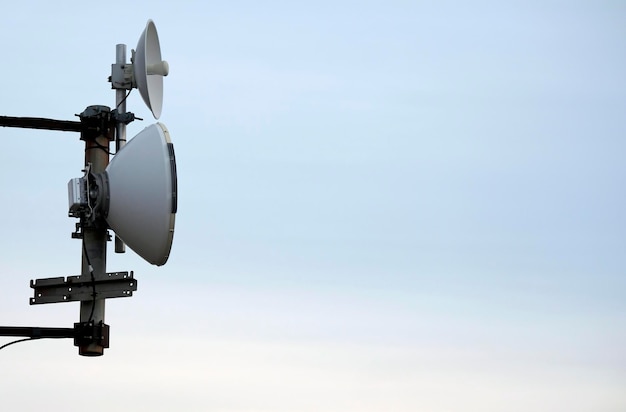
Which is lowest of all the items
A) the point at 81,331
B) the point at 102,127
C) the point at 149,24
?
the point at 81,331

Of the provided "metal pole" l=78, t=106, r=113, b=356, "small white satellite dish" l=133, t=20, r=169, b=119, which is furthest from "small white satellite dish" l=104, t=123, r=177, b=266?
"small white satellite dish" l=133, t=20, r=169, b=119

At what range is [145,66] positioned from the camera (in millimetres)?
21406

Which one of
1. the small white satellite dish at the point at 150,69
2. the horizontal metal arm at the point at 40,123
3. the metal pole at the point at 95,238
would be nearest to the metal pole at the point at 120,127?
the metal pole at the point at 95,238

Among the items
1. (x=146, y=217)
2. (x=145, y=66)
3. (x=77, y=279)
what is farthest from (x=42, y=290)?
(x=145, y=66)

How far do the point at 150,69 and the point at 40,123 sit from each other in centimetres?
177

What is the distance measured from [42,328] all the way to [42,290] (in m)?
0.54

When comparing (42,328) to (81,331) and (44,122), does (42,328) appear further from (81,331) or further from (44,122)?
(44,122)

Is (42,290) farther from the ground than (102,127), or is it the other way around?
(102,127)

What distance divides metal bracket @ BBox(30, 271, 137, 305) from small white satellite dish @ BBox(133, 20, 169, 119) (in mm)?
2595

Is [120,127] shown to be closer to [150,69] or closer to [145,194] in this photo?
[150,69]

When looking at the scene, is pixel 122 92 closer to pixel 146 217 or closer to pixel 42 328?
pixel 146 217

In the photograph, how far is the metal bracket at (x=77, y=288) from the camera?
68.9 ft

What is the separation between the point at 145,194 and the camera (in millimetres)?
20750

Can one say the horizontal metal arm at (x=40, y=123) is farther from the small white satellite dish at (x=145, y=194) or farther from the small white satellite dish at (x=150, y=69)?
the small white satellite dish at (x=150, y=69)
